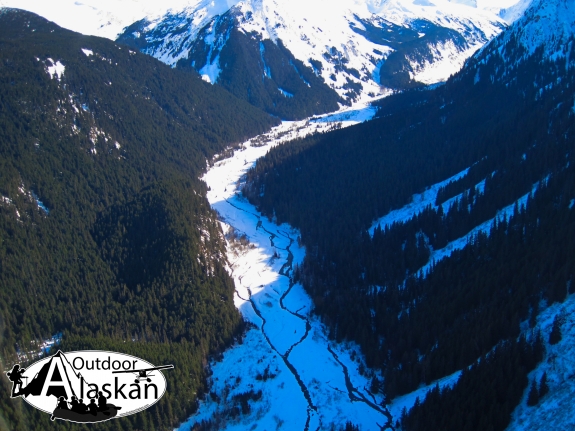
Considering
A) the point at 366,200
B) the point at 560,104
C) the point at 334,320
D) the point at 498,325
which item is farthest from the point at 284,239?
the point at 560,104

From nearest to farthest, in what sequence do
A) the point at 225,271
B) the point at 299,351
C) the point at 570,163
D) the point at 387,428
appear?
the point at 387,428
the point at 299,351
the point at 570,163
the point at 225,271

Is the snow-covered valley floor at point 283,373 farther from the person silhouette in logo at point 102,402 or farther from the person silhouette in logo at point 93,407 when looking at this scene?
the person silhouette in logo at point 102,402

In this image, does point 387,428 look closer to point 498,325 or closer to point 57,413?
point 498,325

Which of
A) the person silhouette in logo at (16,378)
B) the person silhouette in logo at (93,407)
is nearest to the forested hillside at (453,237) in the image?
the person silhouette in logo at (93,407)

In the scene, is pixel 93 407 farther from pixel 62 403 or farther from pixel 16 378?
pixel 16 378

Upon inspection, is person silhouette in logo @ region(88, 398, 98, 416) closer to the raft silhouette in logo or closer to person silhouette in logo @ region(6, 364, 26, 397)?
the raft silhouette in logo
